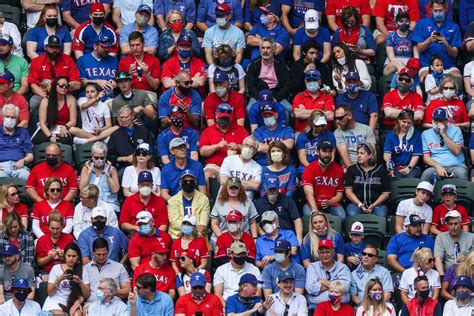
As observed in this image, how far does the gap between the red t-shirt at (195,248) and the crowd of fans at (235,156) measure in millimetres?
21

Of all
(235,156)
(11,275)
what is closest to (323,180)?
(235,156)

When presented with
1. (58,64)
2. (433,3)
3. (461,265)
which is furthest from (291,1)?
(461,265)

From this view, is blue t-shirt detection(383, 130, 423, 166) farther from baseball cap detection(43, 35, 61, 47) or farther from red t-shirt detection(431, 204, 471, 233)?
baseball cap detection(43, 35, 61, 47)

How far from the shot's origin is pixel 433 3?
2844 centimetres

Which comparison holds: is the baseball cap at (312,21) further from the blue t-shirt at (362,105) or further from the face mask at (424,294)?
the face mask at (424,294)

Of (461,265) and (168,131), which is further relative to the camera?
(168,131)

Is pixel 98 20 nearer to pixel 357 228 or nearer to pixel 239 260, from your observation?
pixel 239 260

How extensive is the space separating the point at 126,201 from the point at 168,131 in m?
1.61

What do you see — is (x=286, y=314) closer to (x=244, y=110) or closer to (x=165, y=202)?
(x=165, y=202)

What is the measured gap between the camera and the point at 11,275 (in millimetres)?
23812

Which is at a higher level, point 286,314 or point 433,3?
point 433,3

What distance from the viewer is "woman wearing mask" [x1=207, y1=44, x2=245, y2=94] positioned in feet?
89.4

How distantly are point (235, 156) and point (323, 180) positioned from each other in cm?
132

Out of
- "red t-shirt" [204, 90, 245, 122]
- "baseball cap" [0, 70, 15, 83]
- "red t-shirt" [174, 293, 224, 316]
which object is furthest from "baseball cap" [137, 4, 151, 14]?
"red t-shirt" [174, 293, 224, 316]
